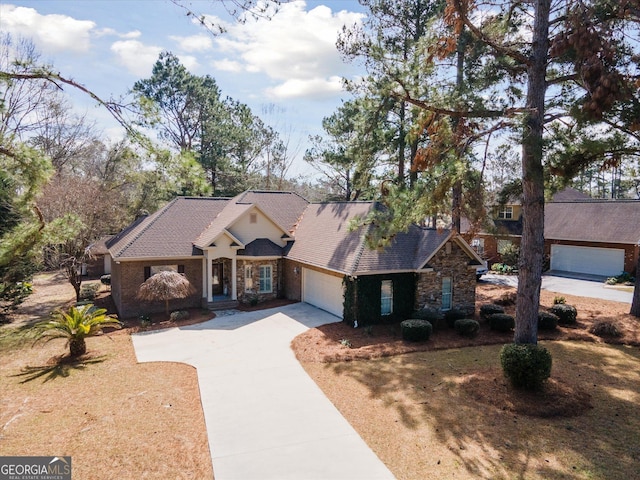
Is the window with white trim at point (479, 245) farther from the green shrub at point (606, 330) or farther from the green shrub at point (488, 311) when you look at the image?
the green shrub at point (606, 330)

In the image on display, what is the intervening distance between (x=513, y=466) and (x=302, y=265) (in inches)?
559

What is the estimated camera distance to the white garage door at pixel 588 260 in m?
27.8

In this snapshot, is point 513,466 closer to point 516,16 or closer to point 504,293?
point 516,16

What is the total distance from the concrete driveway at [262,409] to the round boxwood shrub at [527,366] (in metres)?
4.74

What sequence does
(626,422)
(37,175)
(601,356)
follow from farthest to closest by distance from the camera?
(601,356), (626,422), (37,175)

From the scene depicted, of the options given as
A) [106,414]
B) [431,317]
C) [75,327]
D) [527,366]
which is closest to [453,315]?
[431,317]

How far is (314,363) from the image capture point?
12.7m

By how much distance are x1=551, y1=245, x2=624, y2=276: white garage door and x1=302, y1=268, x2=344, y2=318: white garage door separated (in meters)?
21.9

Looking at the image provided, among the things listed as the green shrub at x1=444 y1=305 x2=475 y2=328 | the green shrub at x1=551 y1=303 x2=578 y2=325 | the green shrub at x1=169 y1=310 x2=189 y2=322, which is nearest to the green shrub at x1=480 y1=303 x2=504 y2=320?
the green shrub at x1=444 y1=305 x2=475 y2=328

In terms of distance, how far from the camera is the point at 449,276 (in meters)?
17.9

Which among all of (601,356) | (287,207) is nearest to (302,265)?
(287,207)

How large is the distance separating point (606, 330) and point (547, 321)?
2.15 m

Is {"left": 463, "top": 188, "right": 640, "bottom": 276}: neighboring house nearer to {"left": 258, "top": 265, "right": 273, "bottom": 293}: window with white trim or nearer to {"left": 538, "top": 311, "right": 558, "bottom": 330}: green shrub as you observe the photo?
{"left": 538, "top": 311, "right": 558, "bottom": 330}: green shrub

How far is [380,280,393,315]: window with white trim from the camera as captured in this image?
17.1 metres
